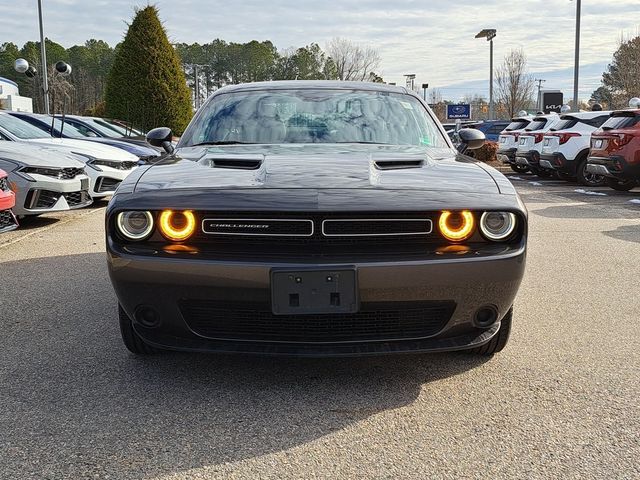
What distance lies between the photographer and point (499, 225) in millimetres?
2922

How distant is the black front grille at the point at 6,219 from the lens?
243 inches

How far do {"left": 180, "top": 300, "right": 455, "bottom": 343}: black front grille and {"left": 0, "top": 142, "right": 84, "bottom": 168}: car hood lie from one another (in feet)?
19.0

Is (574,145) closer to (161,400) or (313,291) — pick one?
(313,291)

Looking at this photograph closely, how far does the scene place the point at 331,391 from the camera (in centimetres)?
304

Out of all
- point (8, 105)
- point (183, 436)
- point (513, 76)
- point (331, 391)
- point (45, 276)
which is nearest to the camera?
point (183, 436)

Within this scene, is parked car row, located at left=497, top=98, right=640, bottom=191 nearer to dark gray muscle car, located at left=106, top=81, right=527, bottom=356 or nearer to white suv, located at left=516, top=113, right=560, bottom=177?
white suv, located at left=516, top=113, right=560, bottom=177

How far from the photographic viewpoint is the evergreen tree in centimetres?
2053

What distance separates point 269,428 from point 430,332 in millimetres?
773

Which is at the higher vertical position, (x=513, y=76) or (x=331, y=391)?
(x=513, y=76)

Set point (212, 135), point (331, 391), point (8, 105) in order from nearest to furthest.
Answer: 1. point (331, 391)
2. point (212, 135)
3. point (8, 105)

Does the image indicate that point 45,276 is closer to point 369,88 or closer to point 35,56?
point 369,88

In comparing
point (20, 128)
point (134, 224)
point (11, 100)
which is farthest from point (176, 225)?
point (11, 100)

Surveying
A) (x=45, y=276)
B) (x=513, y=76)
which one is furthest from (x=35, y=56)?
(x=45, y=276)

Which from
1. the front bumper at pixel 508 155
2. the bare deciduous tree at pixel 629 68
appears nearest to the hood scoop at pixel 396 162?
the front bumper at pixel 508 155
